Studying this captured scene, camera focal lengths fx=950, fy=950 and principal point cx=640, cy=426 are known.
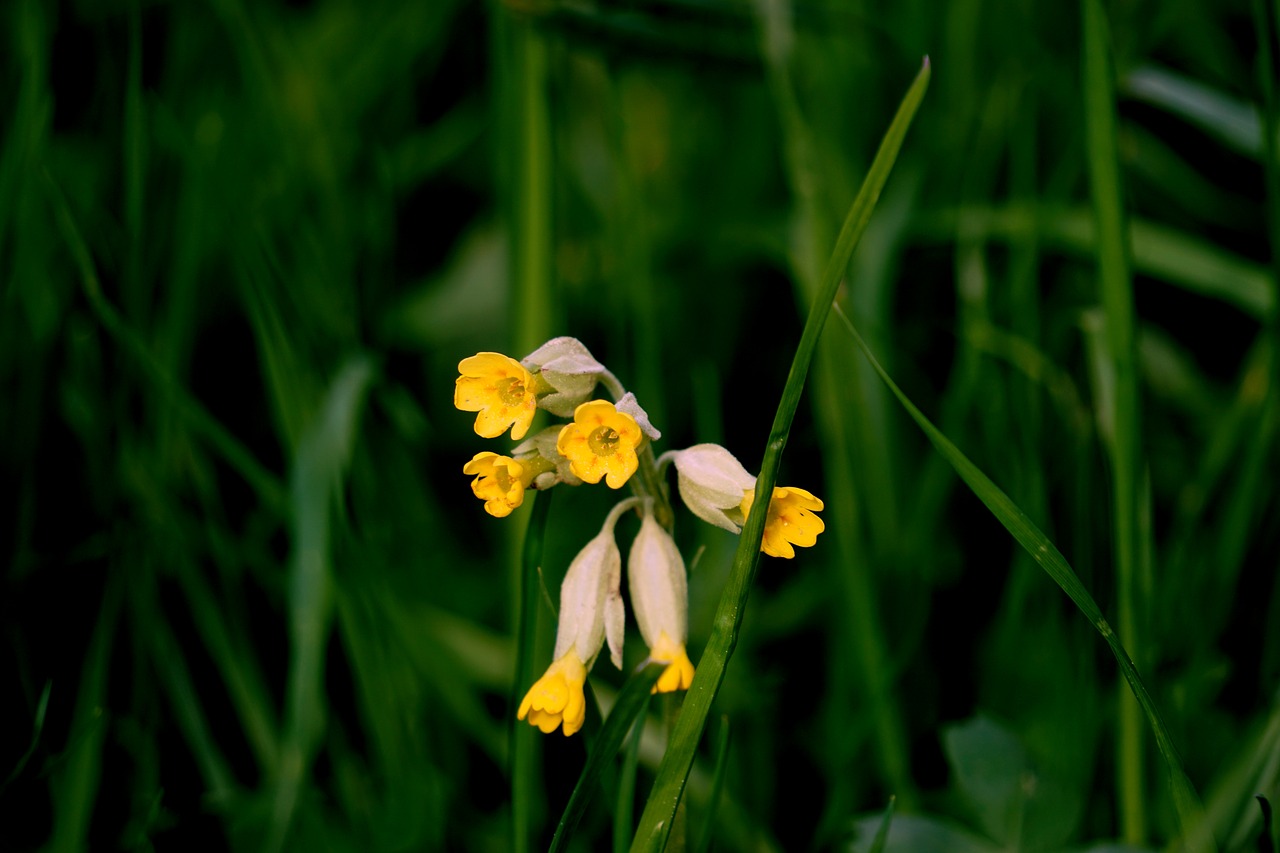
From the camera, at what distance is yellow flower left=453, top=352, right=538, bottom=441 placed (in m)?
1.17

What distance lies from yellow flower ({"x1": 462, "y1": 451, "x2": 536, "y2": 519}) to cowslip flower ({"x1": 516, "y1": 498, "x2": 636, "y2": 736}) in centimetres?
12

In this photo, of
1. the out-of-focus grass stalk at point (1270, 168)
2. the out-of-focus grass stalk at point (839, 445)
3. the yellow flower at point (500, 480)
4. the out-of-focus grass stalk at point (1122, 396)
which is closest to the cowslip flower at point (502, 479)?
the yellow flower at point (500, 480)

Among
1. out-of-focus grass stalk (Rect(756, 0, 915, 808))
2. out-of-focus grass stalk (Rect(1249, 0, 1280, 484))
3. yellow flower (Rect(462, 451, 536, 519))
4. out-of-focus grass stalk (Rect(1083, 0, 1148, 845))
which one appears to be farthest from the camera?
out-of-focus grass stalk (Rect(756, 0, 915, 808))

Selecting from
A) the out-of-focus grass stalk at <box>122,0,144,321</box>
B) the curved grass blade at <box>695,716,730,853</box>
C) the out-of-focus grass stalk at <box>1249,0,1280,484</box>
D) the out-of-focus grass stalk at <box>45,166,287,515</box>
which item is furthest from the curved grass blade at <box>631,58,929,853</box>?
the out-of-focus grass stalk at <box>122,0,144,321</box>

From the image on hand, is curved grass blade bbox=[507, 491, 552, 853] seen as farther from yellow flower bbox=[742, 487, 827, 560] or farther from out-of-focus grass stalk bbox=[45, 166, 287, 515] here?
out-of-focus grass stalk bbox=[45, 166, 287, 515]

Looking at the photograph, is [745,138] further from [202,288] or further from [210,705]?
[210,705]

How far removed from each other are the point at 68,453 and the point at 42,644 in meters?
0.54

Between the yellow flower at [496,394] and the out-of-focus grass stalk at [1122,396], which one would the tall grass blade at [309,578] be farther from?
the out-of-focus grass stalk at [1122,396]

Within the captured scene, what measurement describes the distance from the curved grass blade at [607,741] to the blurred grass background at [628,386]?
0.60 feet

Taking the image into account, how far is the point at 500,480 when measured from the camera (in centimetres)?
120

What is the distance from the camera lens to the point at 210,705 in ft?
6.52

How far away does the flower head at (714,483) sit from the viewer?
4.01ft

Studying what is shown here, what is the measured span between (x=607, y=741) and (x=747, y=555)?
28cm

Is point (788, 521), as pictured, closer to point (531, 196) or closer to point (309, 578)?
point (309, 578)
